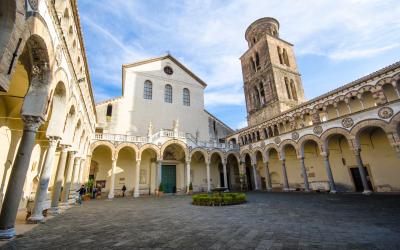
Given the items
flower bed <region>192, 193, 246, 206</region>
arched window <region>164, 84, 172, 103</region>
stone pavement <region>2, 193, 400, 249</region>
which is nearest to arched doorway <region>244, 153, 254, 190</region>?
arched window <region>164, 84, 172, 103</region>

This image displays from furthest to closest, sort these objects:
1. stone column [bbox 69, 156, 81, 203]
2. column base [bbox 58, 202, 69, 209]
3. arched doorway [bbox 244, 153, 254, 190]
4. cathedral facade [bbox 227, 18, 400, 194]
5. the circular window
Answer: the circular window, arched doorway [bbox 244, 153, 254, 190], cathedral facade [bbox 227, 18, 400, 194], stone column [bbox 69, 156, 81, 203], column base [bbox 58, 202, 69, 209]

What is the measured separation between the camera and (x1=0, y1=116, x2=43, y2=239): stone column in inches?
185

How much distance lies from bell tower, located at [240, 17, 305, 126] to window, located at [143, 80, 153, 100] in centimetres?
1381

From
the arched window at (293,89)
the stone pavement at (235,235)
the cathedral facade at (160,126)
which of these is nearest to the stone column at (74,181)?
the cathedral facade at (160,126)

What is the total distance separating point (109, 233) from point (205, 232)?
8.29ft

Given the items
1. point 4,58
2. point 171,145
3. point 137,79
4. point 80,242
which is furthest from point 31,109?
point 137,79

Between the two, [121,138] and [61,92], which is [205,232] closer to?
[61,92]

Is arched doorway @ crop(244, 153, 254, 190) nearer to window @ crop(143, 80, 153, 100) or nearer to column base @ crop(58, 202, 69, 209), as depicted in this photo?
window @ crop(143, 80, 153, 100)

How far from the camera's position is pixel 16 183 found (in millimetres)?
4922

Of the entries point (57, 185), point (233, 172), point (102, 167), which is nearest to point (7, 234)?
point (57, 185)

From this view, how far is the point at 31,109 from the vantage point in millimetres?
5461

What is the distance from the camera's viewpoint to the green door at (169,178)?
21234mm

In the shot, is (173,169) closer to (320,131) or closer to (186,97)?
(186,97)

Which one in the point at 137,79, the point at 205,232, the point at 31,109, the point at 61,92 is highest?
the point at 137,79
